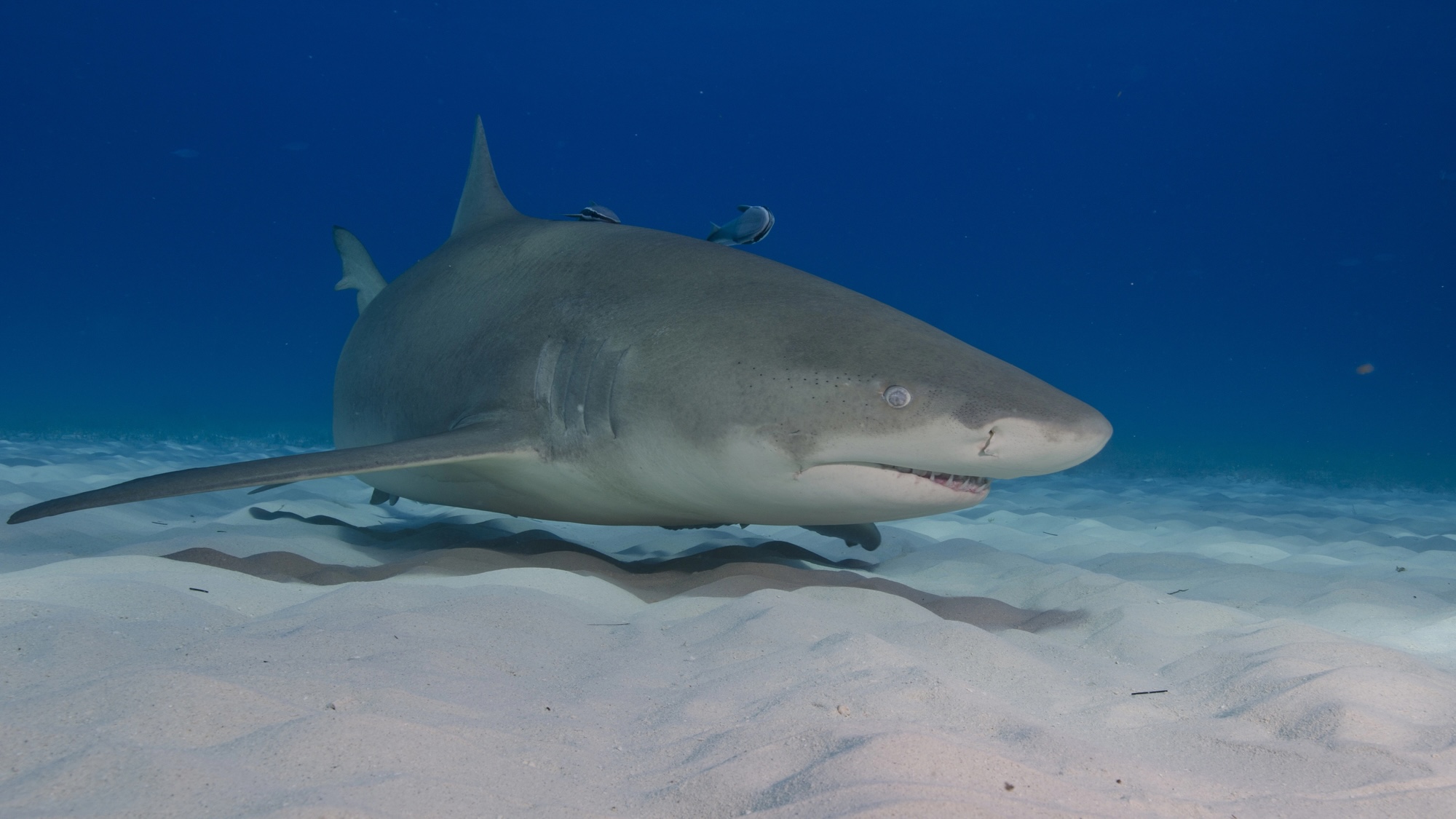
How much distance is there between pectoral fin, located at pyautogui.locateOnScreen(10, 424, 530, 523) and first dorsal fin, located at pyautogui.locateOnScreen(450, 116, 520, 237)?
2099 millimetres

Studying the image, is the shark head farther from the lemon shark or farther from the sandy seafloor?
the sandy seafloor

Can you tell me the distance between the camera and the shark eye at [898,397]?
7.19ft

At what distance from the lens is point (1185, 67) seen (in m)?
76.1

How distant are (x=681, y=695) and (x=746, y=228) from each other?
4.80m

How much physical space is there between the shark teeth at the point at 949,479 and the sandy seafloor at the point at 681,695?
0.44 m

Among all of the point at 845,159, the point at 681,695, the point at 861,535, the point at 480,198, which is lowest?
the point at 681,695

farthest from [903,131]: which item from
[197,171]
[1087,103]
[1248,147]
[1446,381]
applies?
[197,171]

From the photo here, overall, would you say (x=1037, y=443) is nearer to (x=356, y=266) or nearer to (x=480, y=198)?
(x=480, y=198)

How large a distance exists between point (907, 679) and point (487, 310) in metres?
2.70

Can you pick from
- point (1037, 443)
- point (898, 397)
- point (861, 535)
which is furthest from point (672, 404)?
point (861, 535)

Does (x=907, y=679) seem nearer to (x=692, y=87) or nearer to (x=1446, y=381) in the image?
(x=692, y=87)

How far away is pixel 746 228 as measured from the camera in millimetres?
5934

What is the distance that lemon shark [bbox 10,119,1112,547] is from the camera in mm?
2227

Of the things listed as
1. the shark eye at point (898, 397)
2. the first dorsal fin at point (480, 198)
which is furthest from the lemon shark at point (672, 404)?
the first dorsal fin at point (480, 198)
